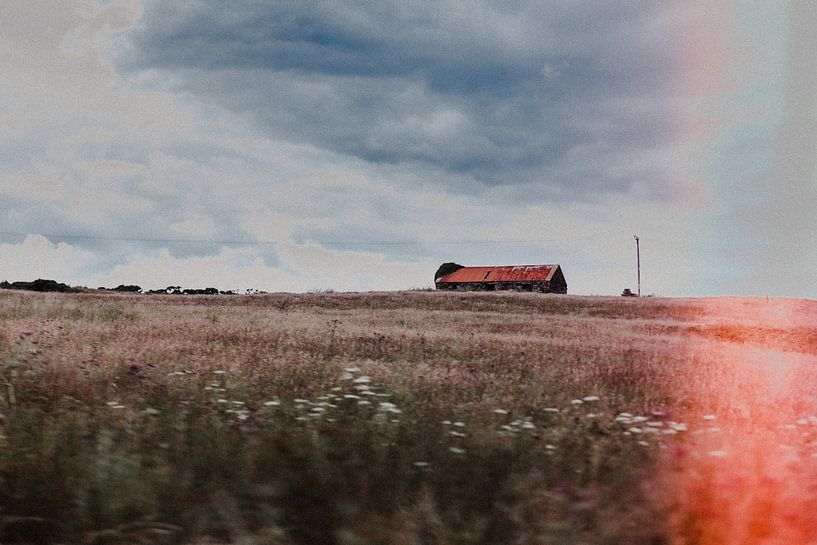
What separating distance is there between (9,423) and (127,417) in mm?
749

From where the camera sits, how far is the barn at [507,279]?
248 feet

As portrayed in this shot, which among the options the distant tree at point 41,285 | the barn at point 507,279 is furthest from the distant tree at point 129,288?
the barn at point 507,279

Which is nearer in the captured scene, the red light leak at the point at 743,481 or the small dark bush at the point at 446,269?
the red light leak at the point at 743,481

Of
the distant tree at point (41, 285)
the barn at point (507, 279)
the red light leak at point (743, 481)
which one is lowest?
the red light leak at point (743, 481)

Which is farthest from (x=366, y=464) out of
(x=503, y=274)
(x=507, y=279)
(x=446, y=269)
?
(x=446, y=269)

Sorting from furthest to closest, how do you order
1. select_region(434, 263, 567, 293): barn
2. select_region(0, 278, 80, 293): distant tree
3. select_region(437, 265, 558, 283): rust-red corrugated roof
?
1. select_region(437, 265, 558, 283): rust-red corrugated roof
2. select_region(434, 263, 567, 293): barn
3. select_region(0, 278, 80, 293): distant tree

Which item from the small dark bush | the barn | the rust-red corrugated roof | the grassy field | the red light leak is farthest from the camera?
the small dark bush

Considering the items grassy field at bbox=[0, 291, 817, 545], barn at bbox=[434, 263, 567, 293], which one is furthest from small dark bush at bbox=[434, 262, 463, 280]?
grassy field at bbox=[0, 291, 817, 545]

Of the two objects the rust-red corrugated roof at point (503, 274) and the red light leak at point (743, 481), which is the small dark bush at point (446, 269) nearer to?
the rust-red corrugated roof at point (503, 274)

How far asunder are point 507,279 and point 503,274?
134 cm

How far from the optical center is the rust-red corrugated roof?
251 ft

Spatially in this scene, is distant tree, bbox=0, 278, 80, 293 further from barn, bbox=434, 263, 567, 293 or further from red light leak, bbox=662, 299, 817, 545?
red light leak, bbox=662, 299, 817, 545

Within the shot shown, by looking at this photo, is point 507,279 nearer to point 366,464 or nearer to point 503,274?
point 503,274

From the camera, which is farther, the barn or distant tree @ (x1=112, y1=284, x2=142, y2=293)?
the barn
